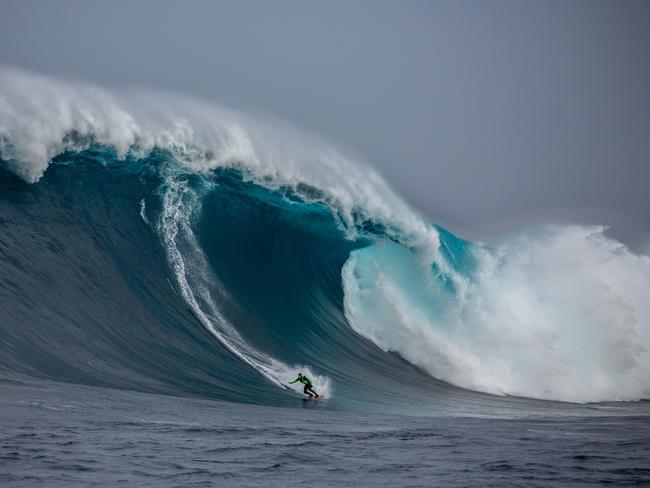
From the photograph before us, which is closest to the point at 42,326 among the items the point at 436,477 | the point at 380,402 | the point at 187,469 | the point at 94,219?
the point at 94,219

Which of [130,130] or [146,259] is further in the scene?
[130,130]

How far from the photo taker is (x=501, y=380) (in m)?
17.9

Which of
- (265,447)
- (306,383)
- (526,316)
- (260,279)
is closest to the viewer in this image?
(265,447)

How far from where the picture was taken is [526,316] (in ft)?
67.8

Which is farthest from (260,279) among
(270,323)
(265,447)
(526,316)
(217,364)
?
(265,447)

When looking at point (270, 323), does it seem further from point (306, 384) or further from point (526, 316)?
point (526, 316)

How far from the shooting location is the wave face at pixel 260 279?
40.9 feet

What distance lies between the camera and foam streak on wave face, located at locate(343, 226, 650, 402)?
1769 cm

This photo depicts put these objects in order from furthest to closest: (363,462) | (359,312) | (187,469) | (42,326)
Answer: (359,312) → (42,326) → (363,462) → (187,469)

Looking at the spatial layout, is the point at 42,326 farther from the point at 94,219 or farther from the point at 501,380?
the point at 501,380

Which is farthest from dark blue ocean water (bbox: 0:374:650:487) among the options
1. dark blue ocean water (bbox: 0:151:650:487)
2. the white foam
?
the white foam

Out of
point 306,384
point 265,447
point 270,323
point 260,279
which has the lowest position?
point 265,447

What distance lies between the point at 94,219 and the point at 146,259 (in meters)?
1.54

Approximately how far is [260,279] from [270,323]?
188 cm
